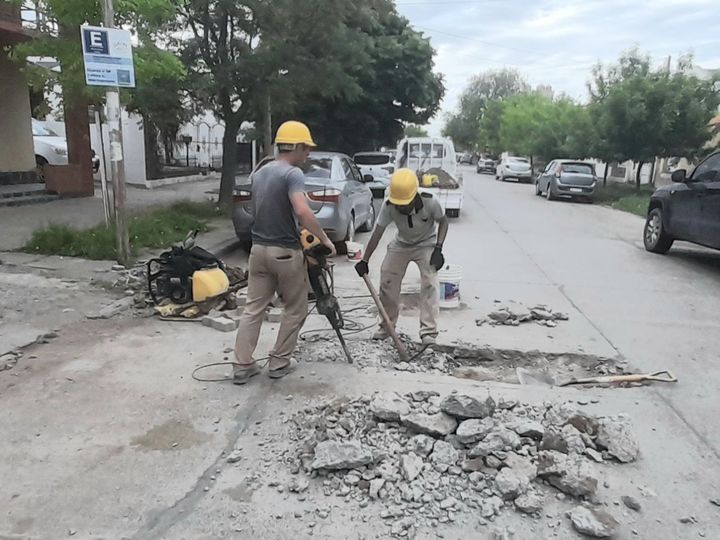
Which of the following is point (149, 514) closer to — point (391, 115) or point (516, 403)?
point (516, 403)

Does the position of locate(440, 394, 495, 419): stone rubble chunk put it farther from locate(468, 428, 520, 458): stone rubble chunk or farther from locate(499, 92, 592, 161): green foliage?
locate(499, 92, 592, 161): green foliage

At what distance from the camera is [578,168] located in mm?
22922

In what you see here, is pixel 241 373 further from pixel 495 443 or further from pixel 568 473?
pixel 568 473

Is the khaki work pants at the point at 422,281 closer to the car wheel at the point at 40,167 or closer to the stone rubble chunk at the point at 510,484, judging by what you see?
the stone rubble chunk at the point at 510,484

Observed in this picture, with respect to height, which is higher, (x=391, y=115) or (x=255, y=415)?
(x=391, y=115)

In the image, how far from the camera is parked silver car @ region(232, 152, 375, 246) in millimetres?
9375

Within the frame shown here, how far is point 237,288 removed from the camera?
7.05 metres

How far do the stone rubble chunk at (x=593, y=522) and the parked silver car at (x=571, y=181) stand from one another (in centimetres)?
2067

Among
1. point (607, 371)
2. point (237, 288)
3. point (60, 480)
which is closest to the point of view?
point (60, 480)

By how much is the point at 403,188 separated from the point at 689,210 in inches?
267

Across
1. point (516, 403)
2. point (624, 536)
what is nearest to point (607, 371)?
point (516, 403)

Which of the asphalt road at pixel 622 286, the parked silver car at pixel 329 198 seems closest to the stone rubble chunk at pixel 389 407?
the asphalt road at pixel 622 286

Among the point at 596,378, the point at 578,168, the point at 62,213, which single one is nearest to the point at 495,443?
the point at 596,378

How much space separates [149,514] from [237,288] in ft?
13.7
